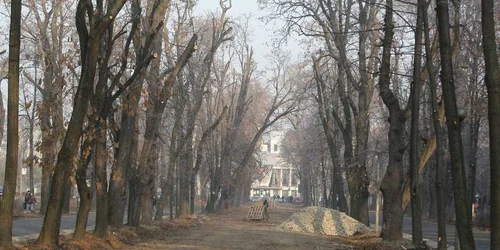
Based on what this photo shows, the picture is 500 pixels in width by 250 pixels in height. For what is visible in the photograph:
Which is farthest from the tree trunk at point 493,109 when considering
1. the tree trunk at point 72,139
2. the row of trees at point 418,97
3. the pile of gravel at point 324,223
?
the pile of gravel at point 324,223

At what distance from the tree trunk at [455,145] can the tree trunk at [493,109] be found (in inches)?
49.3

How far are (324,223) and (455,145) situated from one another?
22810 mm

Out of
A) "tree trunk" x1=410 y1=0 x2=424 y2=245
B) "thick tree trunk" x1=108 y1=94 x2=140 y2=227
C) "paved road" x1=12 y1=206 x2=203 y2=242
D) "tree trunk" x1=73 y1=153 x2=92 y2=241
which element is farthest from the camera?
"thick tree trunk" x1=108 y1=94 x2=140 y2=227

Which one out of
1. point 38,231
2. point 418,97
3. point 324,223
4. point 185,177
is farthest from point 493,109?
point 185,177

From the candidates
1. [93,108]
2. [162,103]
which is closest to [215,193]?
[162,103]

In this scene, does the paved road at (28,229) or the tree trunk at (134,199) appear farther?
the tree trunk at (134,199)

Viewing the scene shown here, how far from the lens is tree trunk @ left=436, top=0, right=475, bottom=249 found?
11.5 m

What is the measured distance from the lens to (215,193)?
53.6m

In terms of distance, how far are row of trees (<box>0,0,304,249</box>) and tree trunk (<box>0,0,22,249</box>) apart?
21 mm

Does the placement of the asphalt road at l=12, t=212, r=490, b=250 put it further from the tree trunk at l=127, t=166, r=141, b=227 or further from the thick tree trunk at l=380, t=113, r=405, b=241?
the thick tree trunk at l=380, t=113, r=405, b=241

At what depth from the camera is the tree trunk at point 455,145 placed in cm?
1145

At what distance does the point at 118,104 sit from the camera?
2316cm

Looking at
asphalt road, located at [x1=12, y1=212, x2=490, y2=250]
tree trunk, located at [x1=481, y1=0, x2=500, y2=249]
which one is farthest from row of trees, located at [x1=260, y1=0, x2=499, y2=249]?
asphalt road, located at [x1=12, y1=212, x2=490, y2=250]

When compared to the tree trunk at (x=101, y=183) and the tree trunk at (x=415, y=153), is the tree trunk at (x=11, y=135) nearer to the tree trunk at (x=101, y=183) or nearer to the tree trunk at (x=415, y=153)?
the tree trunk at (x=101, y=183)
